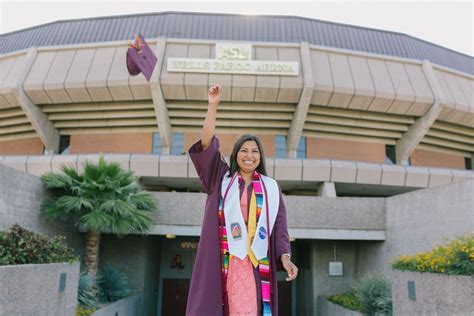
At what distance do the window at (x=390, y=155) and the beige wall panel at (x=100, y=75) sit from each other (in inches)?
565

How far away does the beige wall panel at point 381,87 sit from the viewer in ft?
62.6

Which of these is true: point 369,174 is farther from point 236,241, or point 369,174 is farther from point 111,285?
point 236,241

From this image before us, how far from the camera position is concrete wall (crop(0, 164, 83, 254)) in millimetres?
9586

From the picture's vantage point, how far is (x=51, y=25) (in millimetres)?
23375

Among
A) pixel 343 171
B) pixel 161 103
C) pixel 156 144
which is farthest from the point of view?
pixel 156 144

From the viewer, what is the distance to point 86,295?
32.6ft

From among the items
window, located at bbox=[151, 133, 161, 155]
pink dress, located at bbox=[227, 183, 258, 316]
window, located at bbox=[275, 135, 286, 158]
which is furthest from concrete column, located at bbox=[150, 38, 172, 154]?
pink dress, located at bbox=[227, 183, 258, 316]

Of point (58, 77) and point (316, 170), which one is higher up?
point (58, 77)

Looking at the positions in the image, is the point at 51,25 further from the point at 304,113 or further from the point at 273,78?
the point at 304,113

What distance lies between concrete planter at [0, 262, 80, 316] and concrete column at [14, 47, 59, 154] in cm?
1346

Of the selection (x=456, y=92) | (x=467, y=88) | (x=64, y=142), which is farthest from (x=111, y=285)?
(x=467, y=88)

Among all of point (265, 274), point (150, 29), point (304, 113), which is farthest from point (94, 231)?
point (150, 29)

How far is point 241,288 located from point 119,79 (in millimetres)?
17412

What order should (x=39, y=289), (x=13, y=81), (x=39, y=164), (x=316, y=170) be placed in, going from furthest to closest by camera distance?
(x=13, y=81) < (x=39, y=164) < (x=316, y=170) < (x=39, y=289)
